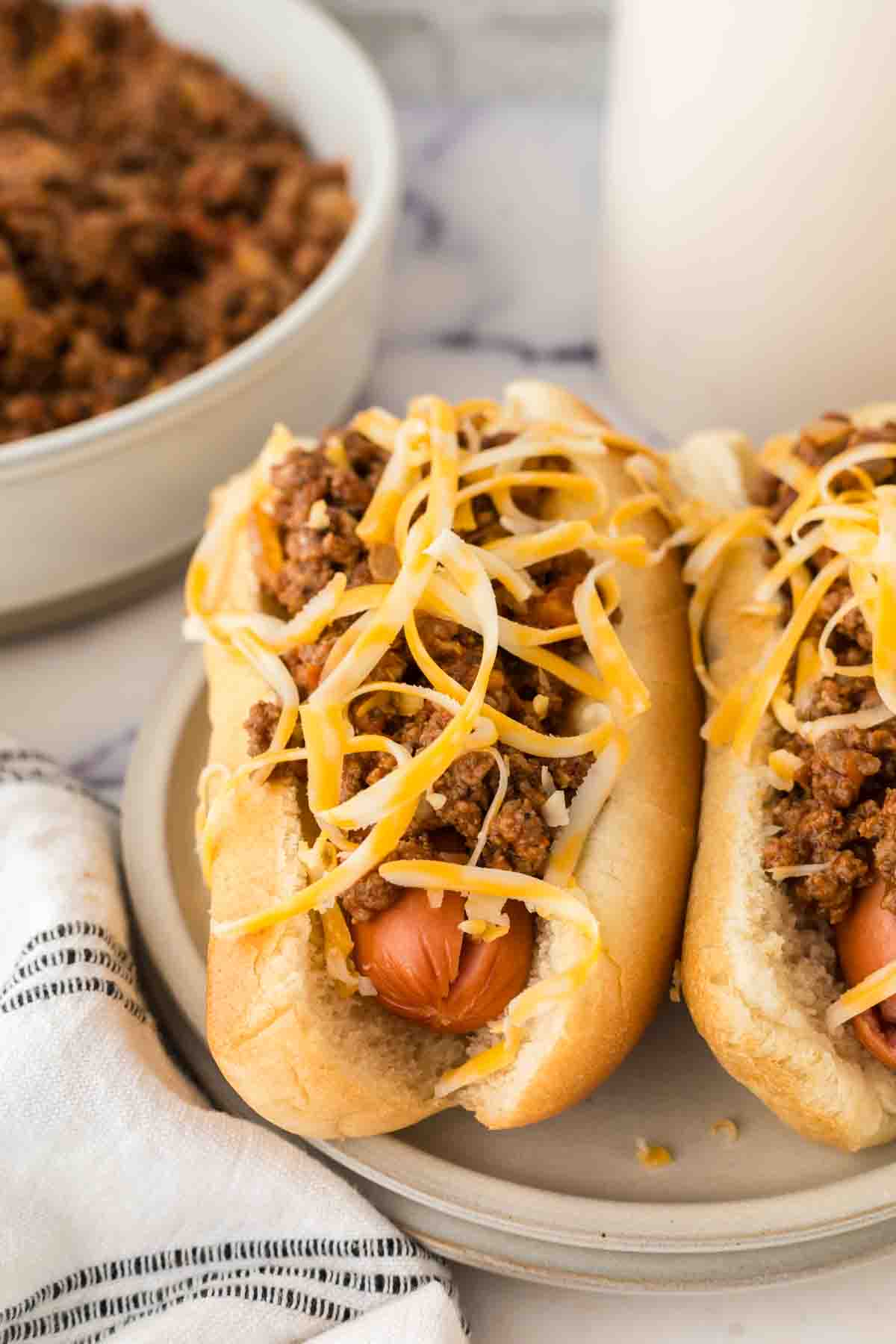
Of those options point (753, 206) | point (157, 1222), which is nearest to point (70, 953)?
point (157, 1222)

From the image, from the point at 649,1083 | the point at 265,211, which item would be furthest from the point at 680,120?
the point at 649,1083

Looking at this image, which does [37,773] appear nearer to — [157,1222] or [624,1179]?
[157,1222]

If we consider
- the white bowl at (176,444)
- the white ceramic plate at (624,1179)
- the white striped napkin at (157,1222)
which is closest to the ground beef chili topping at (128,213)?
the white bowl at (176,444)

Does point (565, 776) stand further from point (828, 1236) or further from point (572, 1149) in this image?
point (828, 1236)

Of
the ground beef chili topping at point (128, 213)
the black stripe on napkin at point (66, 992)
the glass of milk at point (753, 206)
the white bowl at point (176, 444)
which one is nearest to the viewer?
the black stripe on napkin at point (66, 992)

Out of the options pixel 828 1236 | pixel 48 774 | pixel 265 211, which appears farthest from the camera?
pixel 265 211

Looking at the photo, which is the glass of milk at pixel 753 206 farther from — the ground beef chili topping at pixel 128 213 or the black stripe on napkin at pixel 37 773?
the black stripe on napkin at pixel 37 773
